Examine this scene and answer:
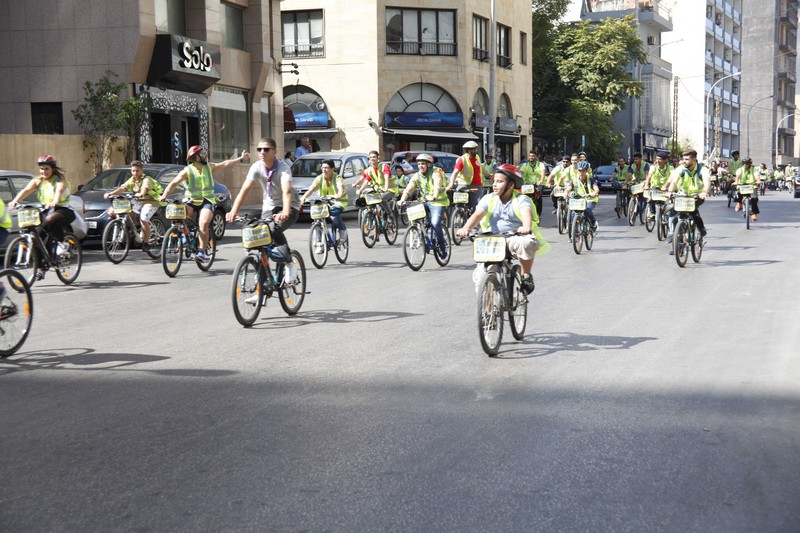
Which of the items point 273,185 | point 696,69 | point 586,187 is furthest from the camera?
point 696,69

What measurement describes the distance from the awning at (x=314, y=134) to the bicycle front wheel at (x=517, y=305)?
123 feet

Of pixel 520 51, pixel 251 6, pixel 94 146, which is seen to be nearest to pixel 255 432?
pixel 94 146

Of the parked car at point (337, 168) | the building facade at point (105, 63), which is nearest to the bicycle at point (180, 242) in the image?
the building facade at point (105, 63)

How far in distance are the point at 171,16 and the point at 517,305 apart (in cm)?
2403

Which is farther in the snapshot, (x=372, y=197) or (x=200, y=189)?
(x=372, y=197)

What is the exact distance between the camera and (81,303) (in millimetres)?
11531

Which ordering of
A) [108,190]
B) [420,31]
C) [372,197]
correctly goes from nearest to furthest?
[372,197]
[108,190]
[420,31]

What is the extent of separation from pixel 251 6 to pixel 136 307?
81.8 ft

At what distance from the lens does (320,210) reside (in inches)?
602

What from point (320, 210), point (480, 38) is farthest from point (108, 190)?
point (480, 38)

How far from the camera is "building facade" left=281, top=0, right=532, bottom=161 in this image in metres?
45.4

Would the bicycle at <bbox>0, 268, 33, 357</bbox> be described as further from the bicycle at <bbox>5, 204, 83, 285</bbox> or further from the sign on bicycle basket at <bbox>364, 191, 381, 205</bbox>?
the sign on bicycle basket at <bbox>364, 191, 381, 205</bbox>

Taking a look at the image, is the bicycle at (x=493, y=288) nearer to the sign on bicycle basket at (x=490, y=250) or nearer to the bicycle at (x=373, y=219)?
the sign on bicycle basket at (x=490, y=250)

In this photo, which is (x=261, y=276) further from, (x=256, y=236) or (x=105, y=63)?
(x=105, y=63)
